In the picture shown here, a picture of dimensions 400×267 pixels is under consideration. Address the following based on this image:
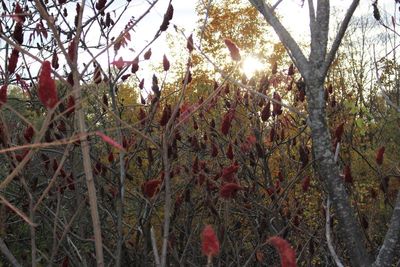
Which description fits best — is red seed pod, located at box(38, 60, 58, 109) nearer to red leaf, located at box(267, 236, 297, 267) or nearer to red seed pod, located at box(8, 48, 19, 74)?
red leaf, located at box(267, 236, 297, 267)

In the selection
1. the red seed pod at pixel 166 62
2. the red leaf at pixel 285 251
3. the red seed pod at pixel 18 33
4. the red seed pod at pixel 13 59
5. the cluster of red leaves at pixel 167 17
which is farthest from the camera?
the red seed pod at pixel 166 62

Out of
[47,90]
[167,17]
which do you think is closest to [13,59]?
[47,90]

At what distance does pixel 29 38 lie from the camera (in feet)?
12.7

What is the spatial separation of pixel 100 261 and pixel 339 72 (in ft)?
42.2

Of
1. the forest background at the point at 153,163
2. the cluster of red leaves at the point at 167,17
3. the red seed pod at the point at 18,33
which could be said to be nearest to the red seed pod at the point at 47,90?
the forest background at the point at 153,163

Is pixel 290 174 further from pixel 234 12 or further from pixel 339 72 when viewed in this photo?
pixel 234 12

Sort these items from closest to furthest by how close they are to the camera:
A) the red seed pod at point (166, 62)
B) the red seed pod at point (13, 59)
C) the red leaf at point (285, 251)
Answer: the red leaf at point (285, 251) → the red seed pod at point (13, 59) → the red seed pod at point (166, 62)

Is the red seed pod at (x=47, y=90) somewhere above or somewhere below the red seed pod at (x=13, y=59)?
below

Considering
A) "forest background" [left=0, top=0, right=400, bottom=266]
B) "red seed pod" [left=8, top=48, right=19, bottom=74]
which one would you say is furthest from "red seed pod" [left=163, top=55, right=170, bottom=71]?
"red seed pod" [left=8, top=48, right=19, bottom=74]

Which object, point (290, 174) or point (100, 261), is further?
point (290, 174)

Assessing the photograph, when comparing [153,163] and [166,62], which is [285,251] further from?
[153,163]

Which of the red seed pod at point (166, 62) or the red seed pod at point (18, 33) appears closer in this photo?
the red seed pod at point (18, 33)

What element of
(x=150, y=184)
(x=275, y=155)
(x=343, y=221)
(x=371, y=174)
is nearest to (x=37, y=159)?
(x=150, y=184)

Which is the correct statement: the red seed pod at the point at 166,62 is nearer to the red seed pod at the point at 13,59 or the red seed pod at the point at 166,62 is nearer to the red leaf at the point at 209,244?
the red seed pod at the point at 13,59
